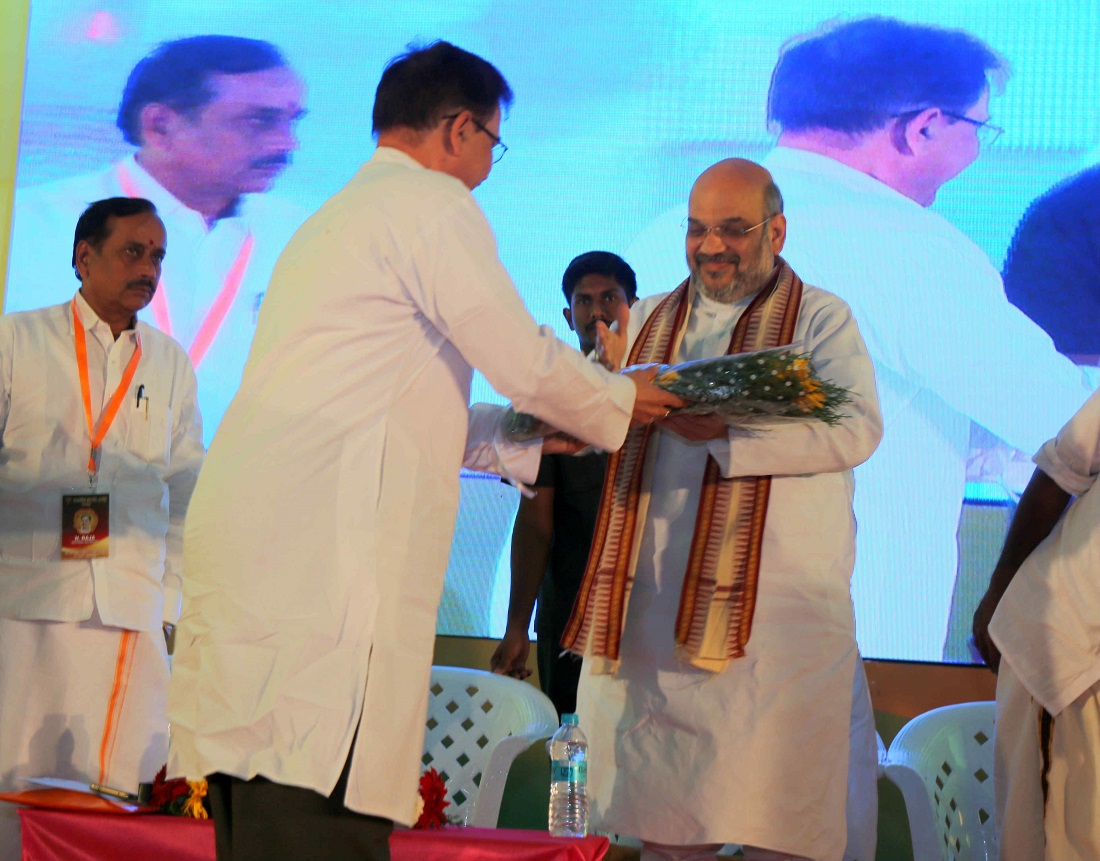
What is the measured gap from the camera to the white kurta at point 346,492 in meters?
2.16

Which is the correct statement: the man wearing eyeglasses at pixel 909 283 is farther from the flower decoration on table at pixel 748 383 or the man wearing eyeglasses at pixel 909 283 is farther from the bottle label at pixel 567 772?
the flower decoration on table at pixel 748 383

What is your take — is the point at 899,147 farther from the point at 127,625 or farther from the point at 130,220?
the point at 127,625

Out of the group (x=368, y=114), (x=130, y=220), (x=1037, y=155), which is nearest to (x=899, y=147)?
(x=1037, y=155)

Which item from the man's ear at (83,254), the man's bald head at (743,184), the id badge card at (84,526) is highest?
the man's bald head at (743,184)

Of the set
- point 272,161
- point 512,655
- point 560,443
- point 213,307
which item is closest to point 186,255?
point 213,307

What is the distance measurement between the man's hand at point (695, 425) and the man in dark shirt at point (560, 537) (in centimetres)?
133

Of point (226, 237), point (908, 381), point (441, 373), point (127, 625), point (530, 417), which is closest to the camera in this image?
point (441, 373)

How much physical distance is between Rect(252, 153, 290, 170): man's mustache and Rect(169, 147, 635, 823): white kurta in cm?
325

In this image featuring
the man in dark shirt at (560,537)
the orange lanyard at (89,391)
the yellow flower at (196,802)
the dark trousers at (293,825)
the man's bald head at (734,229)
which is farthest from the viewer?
the man in dark shirt at (560,537)

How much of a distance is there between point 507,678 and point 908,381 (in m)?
2.01

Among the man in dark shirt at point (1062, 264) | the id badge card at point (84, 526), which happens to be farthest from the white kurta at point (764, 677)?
the man in dark shirt at point (1062, 264)

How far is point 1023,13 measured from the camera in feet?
16.5

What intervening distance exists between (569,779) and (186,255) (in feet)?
10.7

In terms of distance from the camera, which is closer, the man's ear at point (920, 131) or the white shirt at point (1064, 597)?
the white shirt at point (1064, 597)
